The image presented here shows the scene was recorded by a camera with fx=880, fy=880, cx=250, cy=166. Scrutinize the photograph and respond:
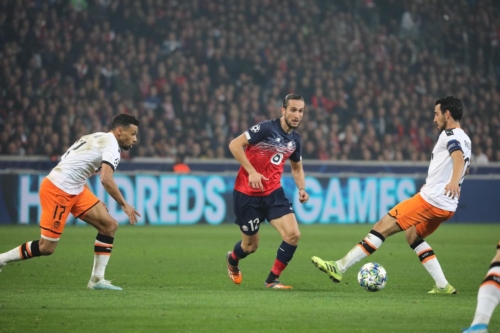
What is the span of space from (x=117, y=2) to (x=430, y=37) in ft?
36.5

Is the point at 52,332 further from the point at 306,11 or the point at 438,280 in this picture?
the point at 306,11

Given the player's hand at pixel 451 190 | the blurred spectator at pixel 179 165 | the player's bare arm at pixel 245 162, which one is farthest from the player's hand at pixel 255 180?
the blurred spectator at pixel 179 165

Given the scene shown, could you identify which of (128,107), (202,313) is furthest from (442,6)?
(202,313)

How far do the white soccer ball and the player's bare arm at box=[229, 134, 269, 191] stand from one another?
1456 millimetres

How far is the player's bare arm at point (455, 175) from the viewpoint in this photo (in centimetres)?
889

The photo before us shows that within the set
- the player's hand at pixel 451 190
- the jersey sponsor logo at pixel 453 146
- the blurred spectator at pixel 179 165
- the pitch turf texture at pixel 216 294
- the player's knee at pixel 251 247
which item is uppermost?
the jersey sponsor logo at pixel 453 146

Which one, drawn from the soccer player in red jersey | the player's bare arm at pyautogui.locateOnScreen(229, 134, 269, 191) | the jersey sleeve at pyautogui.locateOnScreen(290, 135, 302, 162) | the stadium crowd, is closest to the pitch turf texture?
the soccer player in red jersey

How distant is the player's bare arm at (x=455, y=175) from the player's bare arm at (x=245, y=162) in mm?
2005

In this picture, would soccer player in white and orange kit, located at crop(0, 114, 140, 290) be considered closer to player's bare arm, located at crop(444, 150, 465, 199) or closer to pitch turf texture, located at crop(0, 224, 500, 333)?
pitch turf texture, located at crop(0, 224, 500, 333)

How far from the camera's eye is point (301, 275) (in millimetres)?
11750

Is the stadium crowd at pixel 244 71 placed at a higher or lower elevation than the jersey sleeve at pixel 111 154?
higher

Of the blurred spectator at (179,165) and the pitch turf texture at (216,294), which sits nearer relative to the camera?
the pitch turf texture at (216,294)

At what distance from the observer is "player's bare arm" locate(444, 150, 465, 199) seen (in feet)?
29.2

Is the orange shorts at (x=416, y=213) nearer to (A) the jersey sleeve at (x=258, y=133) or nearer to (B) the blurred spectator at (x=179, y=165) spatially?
(A) the jersey sleeve at (x=258, y=133)
